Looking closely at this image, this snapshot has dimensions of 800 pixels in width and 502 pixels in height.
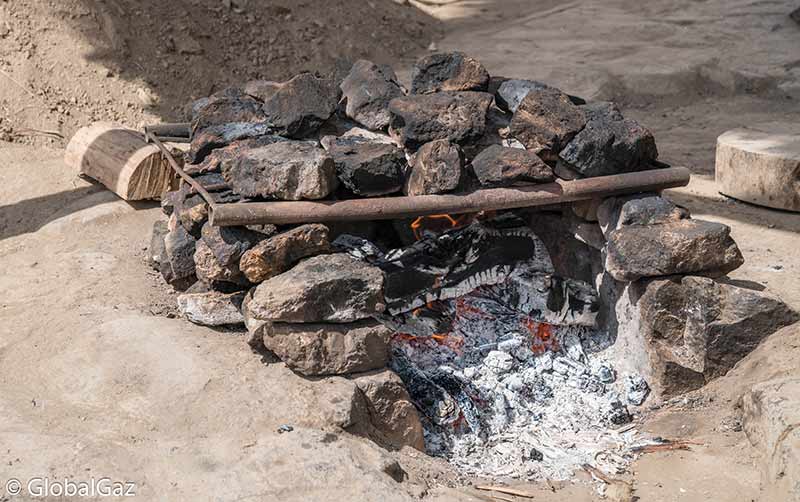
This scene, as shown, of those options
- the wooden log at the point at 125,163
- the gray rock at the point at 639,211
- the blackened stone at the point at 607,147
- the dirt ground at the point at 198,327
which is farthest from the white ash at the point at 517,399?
the wooden log at the point at 125,163

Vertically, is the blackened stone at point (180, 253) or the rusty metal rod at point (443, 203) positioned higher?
the rusty metal rod at point (443, 203)

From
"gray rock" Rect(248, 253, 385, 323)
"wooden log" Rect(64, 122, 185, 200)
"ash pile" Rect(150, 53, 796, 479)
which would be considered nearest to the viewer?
"gray rock" Rect(248, 253, 385, 323)

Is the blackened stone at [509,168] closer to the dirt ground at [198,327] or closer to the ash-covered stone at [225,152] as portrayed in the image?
the ash-covered stone at [225,152]

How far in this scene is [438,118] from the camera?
4805 millimetres

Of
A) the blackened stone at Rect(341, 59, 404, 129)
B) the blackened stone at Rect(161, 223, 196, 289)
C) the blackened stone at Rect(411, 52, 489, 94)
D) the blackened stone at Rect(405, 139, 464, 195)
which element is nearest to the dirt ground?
the blackened stone at Rect(161, 223, 196, 289)

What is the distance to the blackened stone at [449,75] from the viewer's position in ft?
17.1

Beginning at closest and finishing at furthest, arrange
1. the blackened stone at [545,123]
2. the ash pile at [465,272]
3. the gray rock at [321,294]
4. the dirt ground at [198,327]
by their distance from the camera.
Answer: the dirt ground at [198,327]
the gray rock at [321,294]
the ash pile at [465,272]
the blackened stone at [545,123]

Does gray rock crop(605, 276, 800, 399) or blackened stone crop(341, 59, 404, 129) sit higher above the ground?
blackened stone crop(341, 59, 404, 129)

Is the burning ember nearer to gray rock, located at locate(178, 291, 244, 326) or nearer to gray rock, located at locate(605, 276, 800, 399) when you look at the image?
gray rock, located at locate(605, 276, 800, 399)

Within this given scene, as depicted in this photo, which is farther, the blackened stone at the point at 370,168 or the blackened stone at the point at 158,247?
the blackened stone at the point at 158,247

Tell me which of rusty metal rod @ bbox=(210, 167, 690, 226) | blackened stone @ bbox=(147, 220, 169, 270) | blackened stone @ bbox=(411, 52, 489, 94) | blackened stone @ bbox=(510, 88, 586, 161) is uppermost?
blackened stone @ bbox=(411, 52, 489, 94)

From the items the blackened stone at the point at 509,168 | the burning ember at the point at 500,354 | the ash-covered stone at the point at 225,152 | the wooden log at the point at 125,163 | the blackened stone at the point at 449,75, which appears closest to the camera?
the burning ember at the point at 500,354

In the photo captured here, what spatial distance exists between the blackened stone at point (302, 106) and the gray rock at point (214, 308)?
1.04 meters

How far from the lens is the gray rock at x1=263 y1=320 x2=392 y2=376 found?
4.10 metres
